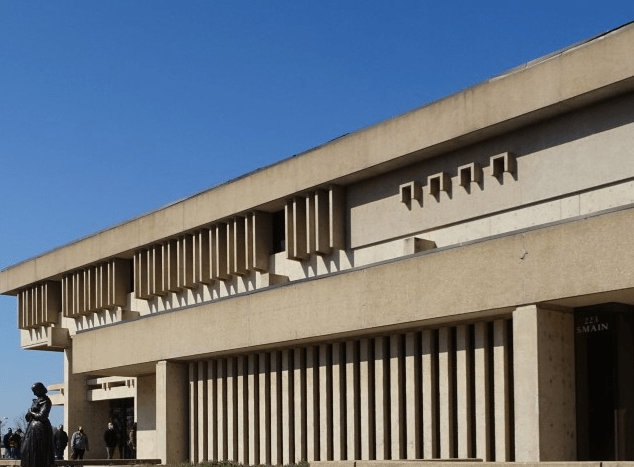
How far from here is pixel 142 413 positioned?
39125 millimetres

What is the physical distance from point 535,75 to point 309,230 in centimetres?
856

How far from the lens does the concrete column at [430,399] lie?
79.5ft

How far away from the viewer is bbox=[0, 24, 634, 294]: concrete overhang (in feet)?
71.0

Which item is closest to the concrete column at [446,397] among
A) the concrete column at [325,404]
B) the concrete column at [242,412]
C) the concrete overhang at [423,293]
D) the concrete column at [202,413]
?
the concrete overhang at [423,293]

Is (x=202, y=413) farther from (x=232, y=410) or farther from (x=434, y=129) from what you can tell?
(x=434, y=129)

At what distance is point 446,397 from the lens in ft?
78.4

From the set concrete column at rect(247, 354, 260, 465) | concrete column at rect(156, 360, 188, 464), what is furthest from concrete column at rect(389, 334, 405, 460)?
concrete column at rect(156, 360, 188, 464)

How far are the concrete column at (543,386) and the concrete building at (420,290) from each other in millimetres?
44

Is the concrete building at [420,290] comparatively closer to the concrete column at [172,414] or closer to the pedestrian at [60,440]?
the concrete column at [172,414]

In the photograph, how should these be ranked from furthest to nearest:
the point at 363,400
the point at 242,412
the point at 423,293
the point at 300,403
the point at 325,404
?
the point at 242,412 → the point at 300,403 → the point at 325,404 → the point at 363,400 → the point at 423,293

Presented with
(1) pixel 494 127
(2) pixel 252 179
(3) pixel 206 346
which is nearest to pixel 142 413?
(3) pixel 206 346

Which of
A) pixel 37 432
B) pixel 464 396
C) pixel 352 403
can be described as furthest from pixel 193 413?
pixel 464 396

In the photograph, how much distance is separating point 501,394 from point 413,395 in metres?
2.64

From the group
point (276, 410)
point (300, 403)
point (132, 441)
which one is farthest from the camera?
point (132, 441)
